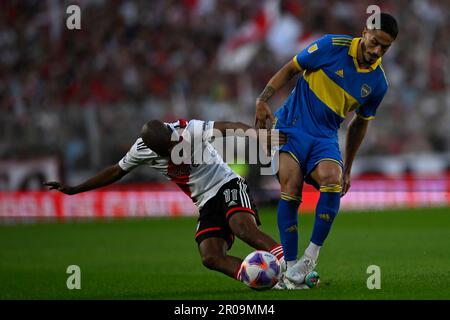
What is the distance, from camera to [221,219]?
27.3 ft

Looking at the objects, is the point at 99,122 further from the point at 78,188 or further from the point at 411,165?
the point at 78,188

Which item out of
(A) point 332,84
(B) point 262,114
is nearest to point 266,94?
(B) point 262,114

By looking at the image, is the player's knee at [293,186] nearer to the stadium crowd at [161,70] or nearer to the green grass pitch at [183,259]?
the green grass pitch at [183,259]

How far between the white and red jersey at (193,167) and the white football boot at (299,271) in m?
1.07

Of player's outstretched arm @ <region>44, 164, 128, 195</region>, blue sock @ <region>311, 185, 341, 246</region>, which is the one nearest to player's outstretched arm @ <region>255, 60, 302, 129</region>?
blue sock @ <region>311, 185, 341, 246</region>

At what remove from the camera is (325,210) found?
792 centimetres

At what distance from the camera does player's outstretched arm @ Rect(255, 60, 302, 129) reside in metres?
7.78

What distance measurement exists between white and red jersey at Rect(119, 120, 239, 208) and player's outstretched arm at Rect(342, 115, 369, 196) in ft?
3.61

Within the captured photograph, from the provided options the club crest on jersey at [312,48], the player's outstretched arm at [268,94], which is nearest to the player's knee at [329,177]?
the player's outstretched arm at [268,94]

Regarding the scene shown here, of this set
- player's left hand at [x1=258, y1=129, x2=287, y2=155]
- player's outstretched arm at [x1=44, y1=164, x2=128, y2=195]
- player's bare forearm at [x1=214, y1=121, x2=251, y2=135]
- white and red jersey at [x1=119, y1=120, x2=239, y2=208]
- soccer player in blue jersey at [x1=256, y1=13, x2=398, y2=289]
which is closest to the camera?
player's bare forearm at [x1=214, y1=121, x2=251, y2=135]

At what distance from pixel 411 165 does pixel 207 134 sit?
13.8 meters

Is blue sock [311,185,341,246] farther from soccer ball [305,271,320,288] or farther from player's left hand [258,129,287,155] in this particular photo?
player's left hand [258,129,287,155]

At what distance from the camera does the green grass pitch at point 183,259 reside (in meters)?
7.89
